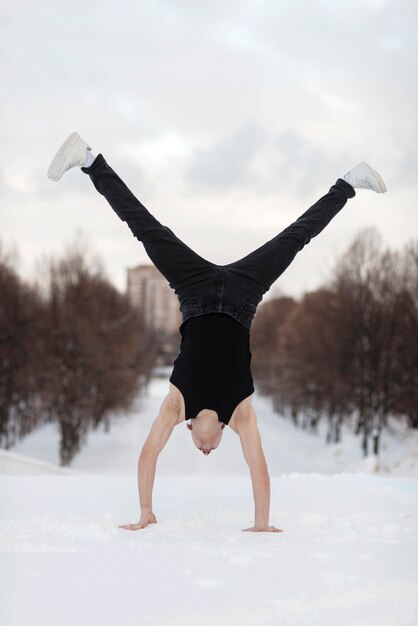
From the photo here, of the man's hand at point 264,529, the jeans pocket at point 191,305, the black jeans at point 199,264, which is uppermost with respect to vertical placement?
the black jeans at point 199,264

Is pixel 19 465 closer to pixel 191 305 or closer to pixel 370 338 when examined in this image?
pixel 191 305

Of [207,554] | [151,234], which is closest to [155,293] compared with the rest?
[151,234]

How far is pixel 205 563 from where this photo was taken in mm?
3588

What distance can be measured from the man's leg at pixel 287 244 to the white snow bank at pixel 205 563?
5.54 ft

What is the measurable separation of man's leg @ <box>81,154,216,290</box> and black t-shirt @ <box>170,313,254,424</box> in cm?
32

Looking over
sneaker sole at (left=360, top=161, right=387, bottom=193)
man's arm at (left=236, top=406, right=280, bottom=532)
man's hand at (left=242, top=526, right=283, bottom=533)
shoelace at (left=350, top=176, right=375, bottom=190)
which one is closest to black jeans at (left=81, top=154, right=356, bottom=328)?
man's arm at (left=236, top=406, right=280, bottom=532)

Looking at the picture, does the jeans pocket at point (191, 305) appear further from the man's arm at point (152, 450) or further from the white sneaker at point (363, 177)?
the white sneaker at point (363, 177)

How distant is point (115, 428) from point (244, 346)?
1459 inches

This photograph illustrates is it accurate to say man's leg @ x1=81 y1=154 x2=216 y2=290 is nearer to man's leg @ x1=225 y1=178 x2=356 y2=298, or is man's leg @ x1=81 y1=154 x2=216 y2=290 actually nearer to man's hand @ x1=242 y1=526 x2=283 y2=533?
man's leg @ x1=225 y1=178 x2=356 y2=298

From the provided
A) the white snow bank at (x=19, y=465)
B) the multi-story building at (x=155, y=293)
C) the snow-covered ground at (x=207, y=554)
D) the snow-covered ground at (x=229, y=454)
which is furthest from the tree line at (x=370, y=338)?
the multi-story building at (x=155, y=293)

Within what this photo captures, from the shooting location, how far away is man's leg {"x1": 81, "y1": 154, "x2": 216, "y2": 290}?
184 inches

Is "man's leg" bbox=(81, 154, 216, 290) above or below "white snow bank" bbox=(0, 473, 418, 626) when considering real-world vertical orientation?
above

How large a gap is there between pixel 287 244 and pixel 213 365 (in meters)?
1.11

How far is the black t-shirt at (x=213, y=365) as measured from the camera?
14.5 ft
